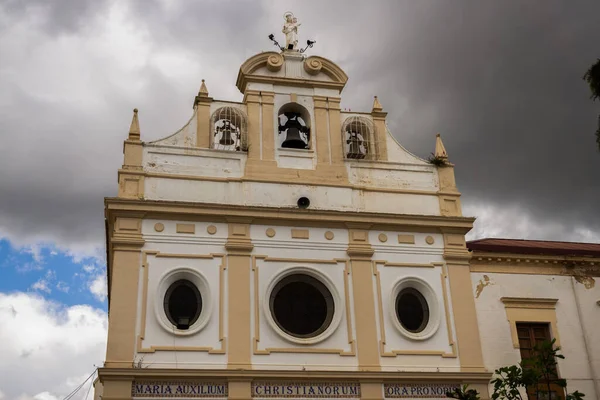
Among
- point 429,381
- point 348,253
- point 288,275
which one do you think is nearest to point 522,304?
point 429,381

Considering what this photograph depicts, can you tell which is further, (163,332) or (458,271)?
(458,271)

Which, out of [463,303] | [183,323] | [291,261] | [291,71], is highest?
[291,71]

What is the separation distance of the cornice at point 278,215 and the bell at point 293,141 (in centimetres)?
A: 252

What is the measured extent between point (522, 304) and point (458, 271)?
228cm

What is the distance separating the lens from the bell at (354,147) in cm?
2308

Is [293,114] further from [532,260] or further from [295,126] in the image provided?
[532,260]

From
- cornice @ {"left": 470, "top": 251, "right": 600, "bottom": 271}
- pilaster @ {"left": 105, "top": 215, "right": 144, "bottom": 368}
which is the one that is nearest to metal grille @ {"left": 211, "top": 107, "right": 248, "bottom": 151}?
pilaster @ {"left": 105, "top": 215, "right": 144, "bottom": 368}

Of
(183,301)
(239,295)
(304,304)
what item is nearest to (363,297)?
(304,304)

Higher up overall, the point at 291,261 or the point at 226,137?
the point at 226,137

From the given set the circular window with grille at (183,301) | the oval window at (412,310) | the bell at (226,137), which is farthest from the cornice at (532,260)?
the circular window with grille at (183,301)

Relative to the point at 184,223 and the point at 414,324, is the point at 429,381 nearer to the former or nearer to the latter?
the point at 414,324

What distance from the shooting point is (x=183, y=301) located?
19.7 metres

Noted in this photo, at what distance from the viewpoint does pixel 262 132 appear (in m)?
22.0

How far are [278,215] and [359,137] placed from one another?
4.19 meters
